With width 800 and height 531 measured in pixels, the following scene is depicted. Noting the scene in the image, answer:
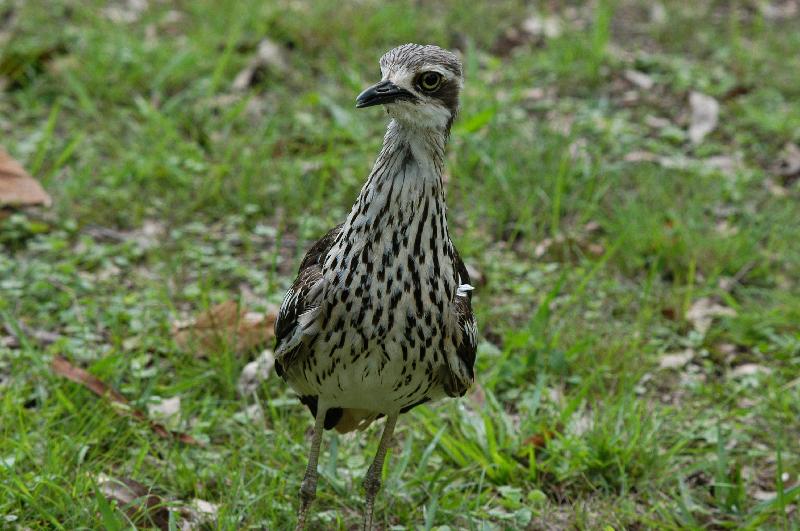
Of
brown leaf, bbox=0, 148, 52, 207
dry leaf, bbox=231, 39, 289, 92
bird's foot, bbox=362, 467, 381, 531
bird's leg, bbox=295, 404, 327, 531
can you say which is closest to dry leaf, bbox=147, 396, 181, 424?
bird's leg, bbox=295, 404, 327, 531

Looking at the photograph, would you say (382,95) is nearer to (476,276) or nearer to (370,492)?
(370,492)

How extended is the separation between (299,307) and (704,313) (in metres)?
2.66

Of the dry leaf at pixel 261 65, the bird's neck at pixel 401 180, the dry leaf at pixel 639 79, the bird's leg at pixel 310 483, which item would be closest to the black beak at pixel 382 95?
the bird's neck at pixel 401 180

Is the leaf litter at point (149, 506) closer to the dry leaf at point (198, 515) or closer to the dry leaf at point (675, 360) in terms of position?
the dry leaf at point (198, 515)

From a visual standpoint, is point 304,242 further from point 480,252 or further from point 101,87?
point 101,87

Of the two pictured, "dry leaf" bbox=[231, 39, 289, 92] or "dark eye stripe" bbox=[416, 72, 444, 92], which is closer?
"dark eye stripe" bbox=[416, 72, 444, 92]

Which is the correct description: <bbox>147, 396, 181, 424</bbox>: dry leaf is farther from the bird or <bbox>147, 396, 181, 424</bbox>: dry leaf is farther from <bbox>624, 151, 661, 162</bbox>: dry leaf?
<bbox>624, 151, 661, 162</bbox>: dry leaf

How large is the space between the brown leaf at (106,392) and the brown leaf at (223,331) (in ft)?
1.54

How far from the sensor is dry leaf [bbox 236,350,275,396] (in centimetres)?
477

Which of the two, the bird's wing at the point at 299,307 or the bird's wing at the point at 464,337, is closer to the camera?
the bird's wing at the point at 299,307

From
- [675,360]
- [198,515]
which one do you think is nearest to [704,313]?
[675,360]

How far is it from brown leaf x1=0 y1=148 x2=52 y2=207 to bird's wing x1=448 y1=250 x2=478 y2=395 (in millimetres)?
2923

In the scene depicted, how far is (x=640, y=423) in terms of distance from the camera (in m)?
4.48

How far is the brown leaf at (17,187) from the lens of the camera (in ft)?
18.9
